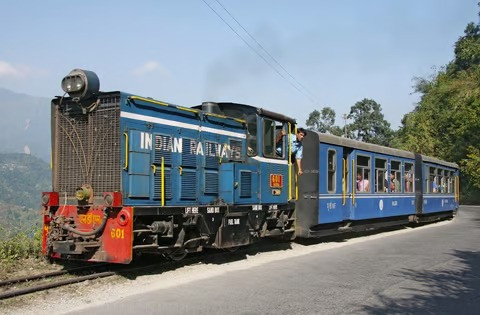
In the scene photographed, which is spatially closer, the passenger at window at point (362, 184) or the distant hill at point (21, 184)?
the passenger at window at point (362, 184)

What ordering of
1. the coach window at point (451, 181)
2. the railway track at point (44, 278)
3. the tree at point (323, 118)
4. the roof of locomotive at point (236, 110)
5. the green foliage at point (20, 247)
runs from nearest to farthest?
1. the railway track at point (44, 278)
2. the green foliage at point (20, 247)
3. the roof of locomotive at point (236, 110)
4. the coach window at point (451, 181)
5. the tree at point (323, 118)

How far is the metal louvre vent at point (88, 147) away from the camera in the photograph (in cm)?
857

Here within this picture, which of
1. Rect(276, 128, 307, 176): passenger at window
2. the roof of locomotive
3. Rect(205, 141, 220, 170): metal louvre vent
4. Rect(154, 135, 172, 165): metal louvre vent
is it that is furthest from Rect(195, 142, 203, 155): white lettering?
Rect(276, 128, 307, 176): passenger at window

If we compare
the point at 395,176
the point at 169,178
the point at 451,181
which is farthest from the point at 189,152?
the point at 451,181

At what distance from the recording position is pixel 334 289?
25.6 ft

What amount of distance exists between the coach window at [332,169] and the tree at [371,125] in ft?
210

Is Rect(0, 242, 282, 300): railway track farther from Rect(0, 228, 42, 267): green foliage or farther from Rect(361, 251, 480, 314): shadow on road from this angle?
Rect(361, 251, 480, 314): shadow on road

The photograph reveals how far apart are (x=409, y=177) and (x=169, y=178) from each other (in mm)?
12958

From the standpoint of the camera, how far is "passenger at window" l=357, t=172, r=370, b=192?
1546cm

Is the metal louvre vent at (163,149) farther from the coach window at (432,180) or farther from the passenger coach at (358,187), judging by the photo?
the coach window at (432,180)

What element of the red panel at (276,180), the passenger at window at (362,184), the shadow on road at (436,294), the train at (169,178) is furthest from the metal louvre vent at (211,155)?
the passenger at window at (362,184)

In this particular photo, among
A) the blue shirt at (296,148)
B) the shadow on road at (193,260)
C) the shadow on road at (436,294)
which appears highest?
the blue shirt at (296,148)

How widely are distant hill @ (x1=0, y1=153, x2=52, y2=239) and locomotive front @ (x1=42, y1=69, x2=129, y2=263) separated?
36.0ft

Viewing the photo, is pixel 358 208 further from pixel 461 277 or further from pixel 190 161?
pixel 190 161
